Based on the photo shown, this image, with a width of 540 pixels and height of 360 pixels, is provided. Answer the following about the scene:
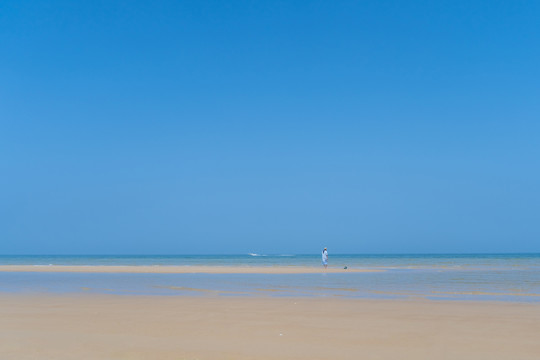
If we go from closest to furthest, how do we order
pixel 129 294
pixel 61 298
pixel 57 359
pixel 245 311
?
pixel 57 359 < pixel 245 311 < pixel 61 298 < pixel 129 294

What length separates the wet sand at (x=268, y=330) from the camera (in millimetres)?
9031

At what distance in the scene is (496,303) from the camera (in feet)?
54.1

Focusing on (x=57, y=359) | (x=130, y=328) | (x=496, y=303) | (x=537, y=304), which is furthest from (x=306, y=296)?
(x=57, y=359)

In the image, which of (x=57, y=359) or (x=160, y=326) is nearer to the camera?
(x=57, y=359)

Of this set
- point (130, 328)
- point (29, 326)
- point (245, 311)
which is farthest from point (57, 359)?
point (245, 311)

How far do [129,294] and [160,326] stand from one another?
8.68 m

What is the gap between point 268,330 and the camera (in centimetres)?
1118

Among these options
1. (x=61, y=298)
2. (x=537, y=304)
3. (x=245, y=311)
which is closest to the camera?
(x=245, y=311)

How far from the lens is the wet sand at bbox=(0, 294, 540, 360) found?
29.6 feet

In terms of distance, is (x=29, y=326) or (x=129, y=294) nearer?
(x=29, y=326)

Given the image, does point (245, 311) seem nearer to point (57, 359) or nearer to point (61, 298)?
point (57, 359)

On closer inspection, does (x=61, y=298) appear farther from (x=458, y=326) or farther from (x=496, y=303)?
(x=496, y=303)

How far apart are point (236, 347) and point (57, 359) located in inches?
118

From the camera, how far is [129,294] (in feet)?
65.2
